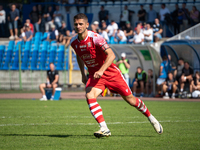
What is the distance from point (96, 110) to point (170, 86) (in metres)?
12.1

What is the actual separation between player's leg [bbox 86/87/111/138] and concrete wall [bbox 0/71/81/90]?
53.9 feet

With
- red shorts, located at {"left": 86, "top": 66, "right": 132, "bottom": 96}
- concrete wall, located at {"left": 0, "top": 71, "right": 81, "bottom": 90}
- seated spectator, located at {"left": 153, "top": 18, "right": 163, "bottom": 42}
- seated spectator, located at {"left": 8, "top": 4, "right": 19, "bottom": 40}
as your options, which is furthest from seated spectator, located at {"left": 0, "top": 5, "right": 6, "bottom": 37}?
red shorts, located at {"left": 86, "top": 66, "right": 132, "bottom": 96}

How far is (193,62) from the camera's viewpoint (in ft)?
62.1

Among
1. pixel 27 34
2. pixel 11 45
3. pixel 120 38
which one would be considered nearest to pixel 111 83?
pixel 120 38

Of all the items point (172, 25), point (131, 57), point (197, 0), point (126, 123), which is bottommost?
point (126, 123)

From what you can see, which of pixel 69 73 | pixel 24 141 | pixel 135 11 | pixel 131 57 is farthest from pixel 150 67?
pixel 24 141

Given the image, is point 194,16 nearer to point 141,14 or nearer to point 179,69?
point 141,14

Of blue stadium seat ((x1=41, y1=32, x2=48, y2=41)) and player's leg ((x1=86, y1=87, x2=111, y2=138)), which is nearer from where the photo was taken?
player's leg ((x1=86, y1=87, x2=111, y2=138))

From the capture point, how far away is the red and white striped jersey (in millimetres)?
6355

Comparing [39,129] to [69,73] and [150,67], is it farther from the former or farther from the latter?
[69,73]

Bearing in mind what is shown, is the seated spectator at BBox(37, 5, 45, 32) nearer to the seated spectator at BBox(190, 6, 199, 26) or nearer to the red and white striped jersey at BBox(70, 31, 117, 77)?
the seated spectator at BBox(190, 6, 199, 26)

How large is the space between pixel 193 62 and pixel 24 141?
14625 millimetres

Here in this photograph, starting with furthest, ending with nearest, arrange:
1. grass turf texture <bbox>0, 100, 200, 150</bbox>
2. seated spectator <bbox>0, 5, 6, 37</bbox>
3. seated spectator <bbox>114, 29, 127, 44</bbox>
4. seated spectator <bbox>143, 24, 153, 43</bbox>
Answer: seated spectator <bbox>0, 5, 6, 37</bbox> → seated spectator <bbox>114, 29, 127, 44</bbox> → seated spectator <bbox>143, 24, 153, 43</bbox> → grass turf texture <bbox>0, 100, 200, 150</bbox>

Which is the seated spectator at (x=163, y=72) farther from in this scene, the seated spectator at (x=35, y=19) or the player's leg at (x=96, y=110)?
the player's leg at (x=96, y=110)
